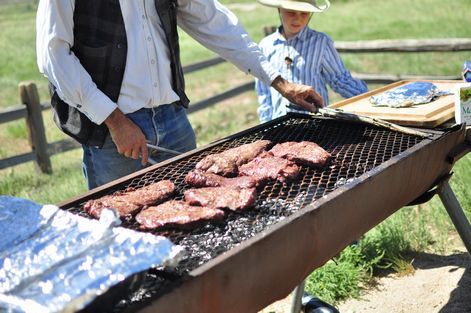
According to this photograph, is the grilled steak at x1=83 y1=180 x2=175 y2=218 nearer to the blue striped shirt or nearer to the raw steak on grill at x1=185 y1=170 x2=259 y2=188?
the raw steak on grill at x1=185 y1=170 x2=259 y2=188

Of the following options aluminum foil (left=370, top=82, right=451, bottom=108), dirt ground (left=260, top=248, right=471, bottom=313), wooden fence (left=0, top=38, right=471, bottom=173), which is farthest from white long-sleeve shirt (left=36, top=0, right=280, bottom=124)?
wooden fence (left=0, top=38, right=471, bottom=173)

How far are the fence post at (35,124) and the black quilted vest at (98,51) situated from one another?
4743mm

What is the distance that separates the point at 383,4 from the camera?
2139 centimetres

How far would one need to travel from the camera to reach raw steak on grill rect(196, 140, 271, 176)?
254cm

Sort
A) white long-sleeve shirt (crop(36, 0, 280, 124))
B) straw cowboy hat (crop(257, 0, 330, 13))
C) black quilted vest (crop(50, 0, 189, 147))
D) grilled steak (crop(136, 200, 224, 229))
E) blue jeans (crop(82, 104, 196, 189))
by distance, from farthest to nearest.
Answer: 1. straw cowboy hat (crop(257, 0, 330, 13))
2. blue jeans (crop(82, 104, 196, 189))
3. black quilted vest (crop(50, 0, 189, 147))
4. white long-sleeve shirt (crop(36, 0, 280, 124))
5. grilled steak (crop(136, 200, 224, 229))

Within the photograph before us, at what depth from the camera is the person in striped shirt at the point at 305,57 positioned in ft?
13.4

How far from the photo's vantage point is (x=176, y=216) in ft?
6.82

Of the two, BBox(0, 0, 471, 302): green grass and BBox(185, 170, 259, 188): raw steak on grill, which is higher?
BBox(185, 170, 259, 188): raw steak on grill

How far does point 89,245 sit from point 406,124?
1.99 m

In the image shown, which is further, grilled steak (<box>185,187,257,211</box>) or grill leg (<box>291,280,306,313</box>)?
grill leg (<box>291,280,306,313</box>)

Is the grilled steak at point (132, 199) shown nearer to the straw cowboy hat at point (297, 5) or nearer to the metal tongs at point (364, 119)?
the metal tongs at point (364, 119)

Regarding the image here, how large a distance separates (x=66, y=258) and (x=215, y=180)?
94 centimetres

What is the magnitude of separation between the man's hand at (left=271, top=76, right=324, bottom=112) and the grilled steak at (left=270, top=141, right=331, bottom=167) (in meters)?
0.54

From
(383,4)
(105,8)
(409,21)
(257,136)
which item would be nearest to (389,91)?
(257,136)
